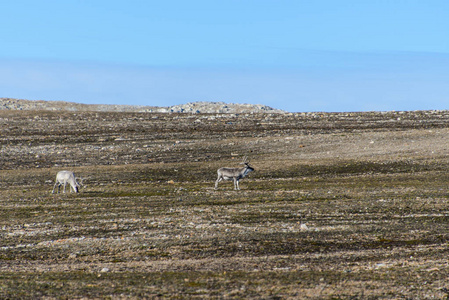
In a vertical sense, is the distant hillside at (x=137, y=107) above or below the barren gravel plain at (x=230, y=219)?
above

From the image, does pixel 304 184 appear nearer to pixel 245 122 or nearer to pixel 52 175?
pixel 52 175

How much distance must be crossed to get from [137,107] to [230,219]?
3477 inches

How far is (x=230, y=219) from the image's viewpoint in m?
21.2

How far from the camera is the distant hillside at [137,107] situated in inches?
3957

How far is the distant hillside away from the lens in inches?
3957

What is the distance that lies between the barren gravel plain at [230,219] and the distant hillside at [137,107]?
47.4 m

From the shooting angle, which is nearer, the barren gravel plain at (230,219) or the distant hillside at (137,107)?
the barren gravel plain at (230,219)

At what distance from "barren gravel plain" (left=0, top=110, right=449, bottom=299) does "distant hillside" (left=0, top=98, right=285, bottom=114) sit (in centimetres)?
4738

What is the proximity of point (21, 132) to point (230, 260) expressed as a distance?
53.2 meters

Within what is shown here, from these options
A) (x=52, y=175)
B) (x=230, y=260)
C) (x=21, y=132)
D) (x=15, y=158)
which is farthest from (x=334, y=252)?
(x=21, y=132)

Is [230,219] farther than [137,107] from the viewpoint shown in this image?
No

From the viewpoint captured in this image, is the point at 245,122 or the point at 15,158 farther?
the point at 245,122

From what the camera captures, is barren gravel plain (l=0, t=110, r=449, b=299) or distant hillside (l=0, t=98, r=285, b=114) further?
distant hillside (l=0, t=98, r=285, b=114)

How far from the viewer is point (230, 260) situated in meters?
14.7
